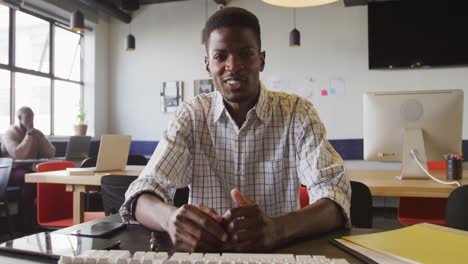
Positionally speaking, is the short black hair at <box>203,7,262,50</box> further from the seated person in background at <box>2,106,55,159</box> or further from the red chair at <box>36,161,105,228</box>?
the seated person in background at <box>2,106,55,159</box>

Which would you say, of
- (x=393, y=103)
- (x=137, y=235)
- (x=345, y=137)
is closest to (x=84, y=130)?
(x=345, y=137)

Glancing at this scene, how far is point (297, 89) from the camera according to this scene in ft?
19.1

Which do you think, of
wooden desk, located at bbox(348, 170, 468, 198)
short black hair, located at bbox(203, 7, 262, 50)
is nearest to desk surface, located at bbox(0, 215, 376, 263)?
short black hair, located at bbox(203, 7, 262, 50)

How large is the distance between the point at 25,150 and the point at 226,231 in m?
4.52

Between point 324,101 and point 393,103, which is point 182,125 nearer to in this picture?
point 393,103

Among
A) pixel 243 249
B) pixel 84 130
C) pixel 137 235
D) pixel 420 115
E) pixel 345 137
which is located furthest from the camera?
pixel 84 130

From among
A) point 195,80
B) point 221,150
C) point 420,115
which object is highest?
point 195,80

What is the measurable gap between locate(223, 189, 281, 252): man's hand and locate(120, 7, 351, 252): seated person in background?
0.30m

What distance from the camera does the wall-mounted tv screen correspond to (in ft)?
17.0

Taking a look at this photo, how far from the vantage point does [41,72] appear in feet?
19.1

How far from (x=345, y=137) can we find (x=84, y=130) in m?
3.87

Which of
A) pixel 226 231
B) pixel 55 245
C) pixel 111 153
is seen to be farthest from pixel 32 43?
pixel 226 231

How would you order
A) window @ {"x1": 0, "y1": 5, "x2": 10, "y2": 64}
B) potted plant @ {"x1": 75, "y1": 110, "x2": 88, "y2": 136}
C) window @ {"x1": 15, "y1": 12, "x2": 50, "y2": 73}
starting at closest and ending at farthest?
window @ {"x1": 0, "y1": 5, "x2": 10, "y2": 64} → window @ {"x1": 15, "y1": 12, "x2": 50, "y2": 73} → potted plant @ {"x1": 75, "y1": 110, "x2": 88, "y2": 136}

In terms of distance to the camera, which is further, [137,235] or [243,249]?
[137,235]
